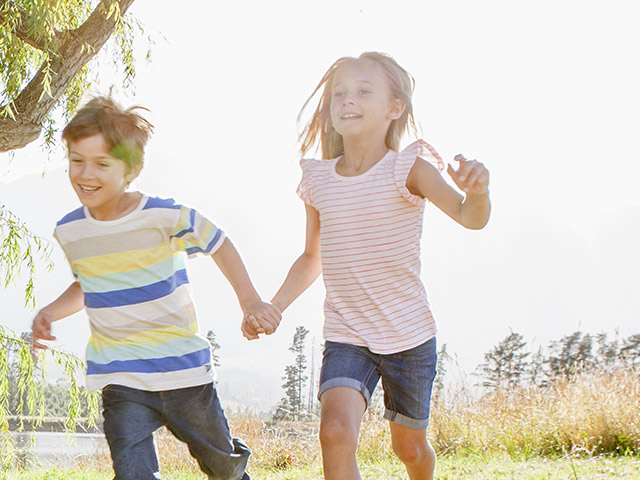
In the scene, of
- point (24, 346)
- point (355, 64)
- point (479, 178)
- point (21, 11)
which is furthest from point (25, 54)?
point (479, 178)

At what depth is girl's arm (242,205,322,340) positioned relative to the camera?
110 inches

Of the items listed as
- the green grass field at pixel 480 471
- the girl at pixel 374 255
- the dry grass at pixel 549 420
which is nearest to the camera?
the girl at pixel 374 255

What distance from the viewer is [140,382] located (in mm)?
2387

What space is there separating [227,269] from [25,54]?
14.5ft

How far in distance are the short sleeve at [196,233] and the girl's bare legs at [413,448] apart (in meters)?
0.99

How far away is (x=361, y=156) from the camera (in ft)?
9.53

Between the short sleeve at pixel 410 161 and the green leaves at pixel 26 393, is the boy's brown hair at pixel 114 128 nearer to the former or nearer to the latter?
the short sleeve at pixel 410 161

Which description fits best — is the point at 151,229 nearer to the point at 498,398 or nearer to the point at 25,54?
the point at 25,54

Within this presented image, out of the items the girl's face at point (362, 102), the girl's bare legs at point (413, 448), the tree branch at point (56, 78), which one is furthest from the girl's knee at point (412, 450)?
the tree branch at point (56, 78)

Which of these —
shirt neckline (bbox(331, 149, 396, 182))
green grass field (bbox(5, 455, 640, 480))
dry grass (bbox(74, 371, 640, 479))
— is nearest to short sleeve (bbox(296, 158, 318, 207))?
shirt neckline (bbox(331, 149, 396, 182))

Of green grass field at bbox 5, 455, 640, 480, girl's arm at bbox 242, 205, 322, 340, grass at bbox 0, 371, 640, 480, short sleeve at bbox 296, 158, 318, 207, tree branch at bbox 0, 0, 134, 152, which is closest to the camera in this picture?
girl's arm at bbox 242, 205, 322, 340

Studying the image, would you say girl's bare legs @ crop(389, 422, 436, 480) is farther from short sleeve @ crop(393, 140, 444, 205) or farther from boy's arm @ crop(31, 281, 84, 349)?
boy's arm @ crop(31, 281, 84, 349)

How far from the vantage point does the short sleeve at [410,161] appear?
272 centimetres

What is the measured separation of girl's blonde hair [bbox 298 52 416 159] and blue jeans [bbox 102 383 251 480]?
1109 millimetres
